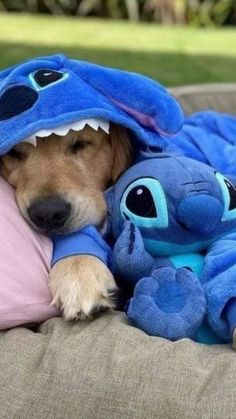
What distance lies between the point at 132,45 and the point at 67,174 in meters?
5.39

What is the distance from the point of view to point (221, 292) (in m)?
1.75

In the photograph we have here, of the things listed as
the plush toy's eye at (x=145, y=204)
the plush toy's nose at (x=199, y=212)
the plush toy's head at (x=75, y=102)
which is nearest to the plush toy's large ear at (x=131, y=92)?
the plush toy's head at (x=75, y=102)

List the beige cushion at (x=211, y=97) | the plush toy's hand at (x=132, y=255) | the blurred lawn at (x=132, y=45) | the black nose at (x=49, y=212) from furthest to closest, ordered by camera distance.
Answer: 1. the blurred lawn at (x=132, y=45)
2. the beige cushion at (x=211, y=97)
3. the black nose at (x=49, y=212)
4. the plush toy's hand at (x=132, y=255)

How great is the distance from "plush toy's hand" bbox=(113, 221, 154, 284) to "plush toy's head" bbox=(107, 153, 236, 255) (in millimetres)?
61

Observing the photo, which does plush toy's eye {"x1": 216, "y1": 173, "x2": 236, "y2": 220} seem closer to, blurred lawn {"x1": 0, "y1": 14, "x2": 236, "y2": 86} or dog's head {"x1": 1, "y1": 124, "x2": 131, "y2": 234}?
dog's head {"x1": 1, "y1": 124, "x2": 131, "y2": 234}

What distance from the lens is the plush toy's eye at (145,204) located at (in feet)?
6.25

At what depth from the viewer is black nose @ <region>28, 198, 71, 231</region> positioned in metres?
1.95

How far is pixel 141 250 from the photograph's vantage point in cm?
184

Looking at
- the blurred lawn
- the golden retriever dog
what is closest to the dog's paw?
the golden retriever dog

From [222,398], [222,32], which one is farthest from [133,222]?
[222,32]

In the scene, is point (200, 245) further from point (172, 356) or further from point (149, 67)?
point (149, 67)

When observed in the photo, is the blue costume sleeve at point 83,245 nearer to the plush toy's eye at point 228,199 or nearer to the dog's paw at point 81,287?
the dog's paw at point 81,287

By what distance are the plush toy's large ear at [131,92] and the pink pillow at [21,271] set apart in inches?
17.1

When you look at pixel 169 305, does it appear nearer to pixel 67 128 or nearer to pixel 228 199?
pixel 228 199
